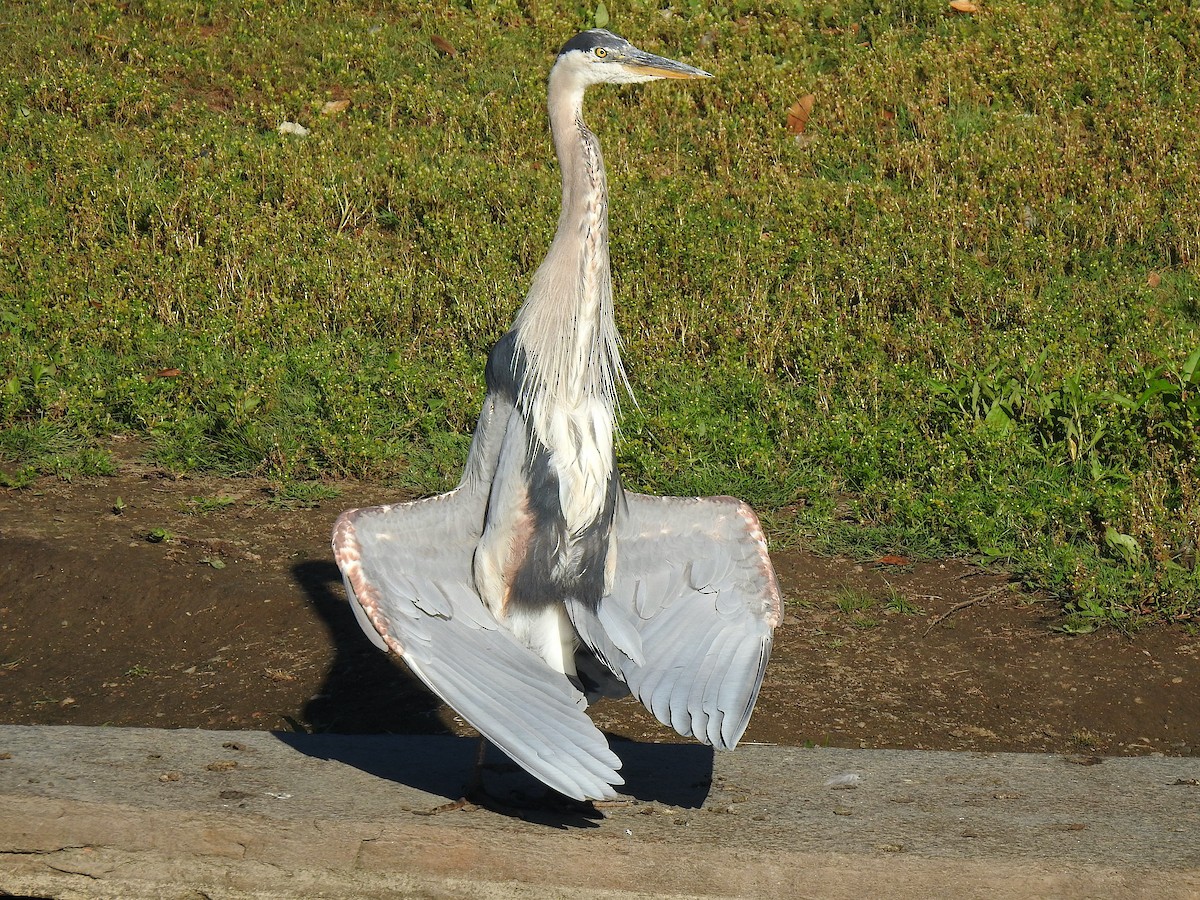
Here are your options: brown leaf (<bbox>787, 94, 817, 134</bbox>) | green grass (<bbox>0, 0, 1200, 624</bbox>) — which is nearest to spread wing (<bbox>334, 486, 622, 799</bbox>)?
green grass (<bbox>0, 0, 1200, 624</bbox>)

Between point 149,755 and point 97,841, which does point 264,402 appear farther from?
point 97,841

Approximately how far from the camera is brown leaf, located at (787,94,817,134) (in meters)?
10.4

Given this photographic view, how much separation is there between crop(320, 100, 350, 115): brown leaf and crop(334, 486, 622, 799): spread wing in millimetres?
7188

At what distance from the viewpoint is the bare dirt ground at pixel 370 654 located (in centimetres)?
505

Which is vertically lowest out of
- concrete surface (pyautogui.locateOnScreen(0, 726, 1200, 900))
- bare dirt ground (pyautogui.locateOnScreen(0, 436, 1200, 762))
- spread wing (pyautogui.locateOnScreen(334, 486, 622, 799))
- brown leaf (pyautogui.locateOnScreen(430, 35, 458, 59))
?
bare dirt ground (pyautogui.locateOnScreen(0, 436, 1200, 762))

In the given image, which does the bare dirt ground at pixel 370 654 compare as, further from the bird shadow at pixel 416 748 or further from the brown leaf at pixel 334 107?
the brown leaf at pixel 334 107

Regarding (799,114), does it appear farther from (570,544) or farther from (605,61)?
(570,544)

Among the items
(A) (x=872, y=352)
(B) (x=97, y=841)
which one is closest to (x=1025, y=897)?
(B) (x=97, y=841)

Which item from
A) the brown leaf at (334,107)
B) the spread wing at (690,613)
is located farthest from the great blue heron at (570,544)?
the brown leaf at (334,107)

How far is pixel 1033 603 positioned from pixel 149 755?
3.57m

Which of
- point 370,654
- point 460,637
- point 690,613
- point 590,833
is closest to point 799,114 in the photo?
point 370,654

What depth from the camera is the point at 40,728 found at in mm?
4434

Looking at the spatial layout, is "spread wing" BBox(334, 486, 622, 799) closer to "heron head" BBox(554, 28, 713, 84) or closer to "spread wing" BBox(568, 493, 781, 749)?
"spread wing" BBox(568, 493, 781, 749)

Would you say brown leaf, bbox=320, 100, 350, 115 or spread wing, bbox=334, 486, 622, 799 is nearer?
spread wing, bbox=334, 486, 622, 799
